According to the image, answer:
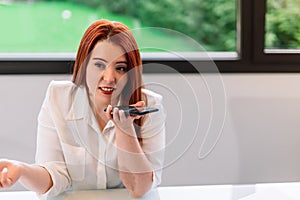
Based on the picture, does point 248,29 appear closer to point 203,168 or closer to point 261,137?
point 261,137

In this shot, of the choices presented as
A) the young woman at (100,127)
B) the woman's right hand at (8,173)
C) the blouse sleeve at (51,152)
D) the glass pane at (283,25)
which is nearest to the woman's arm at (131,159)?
the young woman at (100,127)

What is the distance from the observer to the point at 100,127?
119 centimetres

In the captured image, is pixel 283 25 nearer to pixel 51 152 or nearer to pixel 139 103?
pixel 139 103

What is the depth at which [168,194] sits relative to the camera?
4.17 feet

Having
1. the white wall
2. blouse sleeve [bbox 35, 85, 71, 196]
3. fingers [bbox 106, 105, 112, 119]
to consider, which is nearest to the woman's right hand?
blouse sleeve [bbox 35, 85, 71, 196]

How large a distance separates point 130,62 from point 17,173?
0.40 metres

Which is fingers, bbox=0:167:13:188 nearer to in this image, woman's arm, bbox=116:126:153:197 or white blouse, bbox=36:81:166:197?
white blouse, bbox=36:81:166:197

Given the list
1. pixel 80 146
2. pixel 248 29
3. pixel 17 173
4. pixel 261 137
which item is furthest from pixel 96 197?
pixel 248 29

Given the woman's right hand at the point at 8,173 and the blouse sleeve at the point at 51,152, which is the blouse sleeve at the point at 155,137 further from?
the woman's right hand at the point at 8,173

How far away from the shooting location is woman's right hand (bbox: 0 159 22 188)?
1.03 metres

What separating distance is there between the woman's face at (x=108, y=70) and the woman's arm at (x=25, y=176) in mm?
260

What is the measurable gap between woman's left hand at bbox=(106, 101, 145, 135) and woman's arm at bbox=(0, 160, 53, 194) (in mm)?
239

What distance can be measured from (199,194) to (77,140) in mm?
404

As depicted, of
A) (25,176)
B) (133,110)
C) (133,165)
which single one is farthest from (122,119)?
(25,176)
